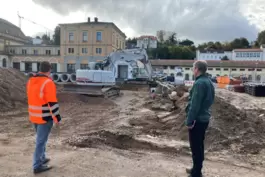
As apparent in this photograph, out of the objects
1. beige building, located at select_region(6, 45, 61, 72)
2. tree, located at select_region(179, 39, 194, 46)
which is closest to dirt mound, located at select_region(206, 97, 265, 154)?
beige building, located at select_region(6, 45, 61, 72)

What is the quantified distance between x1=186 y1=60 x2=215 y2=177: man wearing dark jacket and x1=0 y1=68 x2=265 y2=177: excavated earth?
0.69m

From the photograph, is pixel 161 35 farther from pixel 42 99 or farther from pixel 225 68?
pixel 42 99

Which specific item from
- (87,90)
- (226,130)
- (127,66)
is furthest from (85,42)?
(226,130)

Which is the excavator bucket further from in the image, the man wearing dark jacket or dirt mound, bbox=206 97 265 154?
the man wearing dark jacket

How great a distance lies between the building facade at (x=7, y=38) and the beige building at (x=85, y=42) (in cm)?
1242

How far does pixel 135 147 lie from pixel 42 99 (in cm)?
298

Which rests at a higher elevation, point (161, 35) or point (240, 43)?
point (161, 35)

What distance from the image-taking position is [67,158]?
16.6 feet

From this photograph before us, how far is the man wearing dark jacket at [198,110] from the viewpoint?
397 cm

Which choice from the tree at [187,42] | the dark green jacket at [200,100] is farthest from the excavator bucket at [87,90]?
the tree at [187,42]

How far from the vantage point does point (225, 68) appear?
191 ft

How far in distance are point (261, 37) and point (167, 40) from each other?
33.5 m

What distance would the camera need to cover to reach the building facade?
51750mm

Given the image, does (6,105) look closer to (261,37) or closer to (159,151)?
(159,151)
